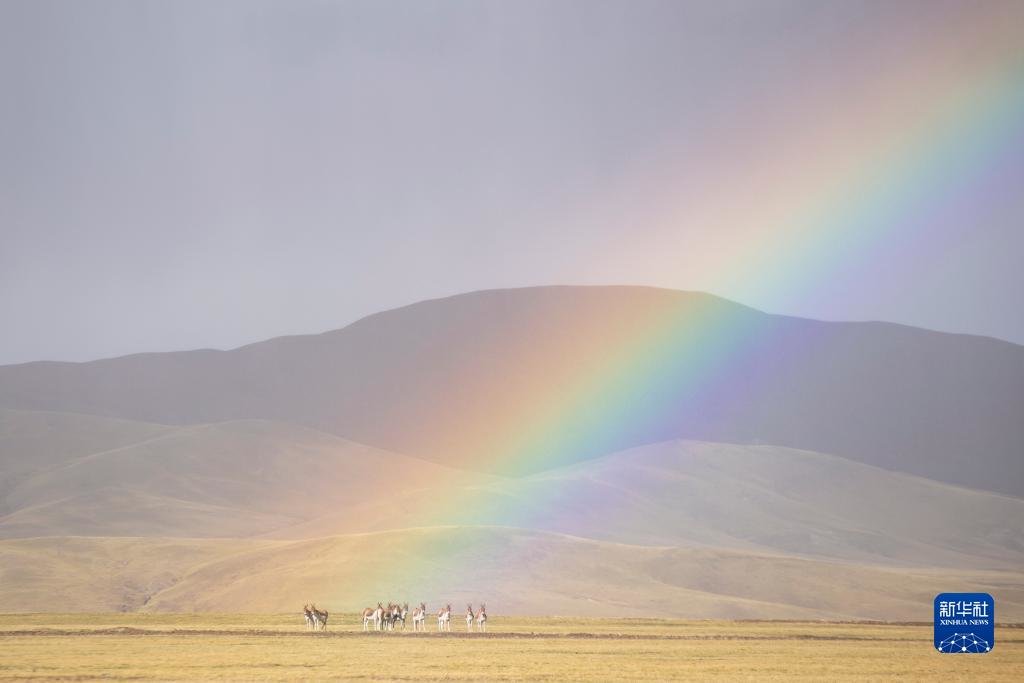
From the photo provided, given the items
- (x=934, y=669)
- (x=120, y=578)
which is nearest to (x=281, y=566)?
(x=120, y=578)

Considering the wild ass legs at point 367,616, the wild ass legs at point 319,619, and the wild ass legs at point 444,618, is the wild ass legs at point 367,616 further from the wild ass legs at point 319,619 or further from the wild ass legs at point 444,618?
the wild ass legs at point 444,618

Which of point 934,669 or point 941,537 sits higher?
point 941,537

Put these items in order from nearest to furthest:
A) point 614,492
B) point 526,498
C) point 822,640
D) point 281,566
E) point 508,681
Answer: point 508,681 → point 822,640 → point 281,566 → point 526,498 → point 614,492

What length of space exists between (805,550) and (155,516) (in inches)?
3175

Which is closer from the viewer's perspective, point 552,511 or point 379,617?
point 379,617

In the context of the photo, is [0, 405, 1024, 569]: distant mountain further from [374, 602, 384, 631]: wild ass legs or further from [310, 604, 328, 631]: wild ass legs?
[310, 604, 328, 631]: wild ass legs

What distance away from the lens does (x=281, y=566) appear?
355 ft

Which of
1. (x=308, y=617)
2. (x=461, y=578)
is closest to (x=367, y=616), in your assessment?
(x=308, y=617)

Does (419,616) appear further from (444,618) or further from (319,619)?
(319,619)

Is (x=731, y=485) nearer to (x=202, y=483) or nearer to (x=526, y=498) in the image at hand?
(x=526, y=498)
